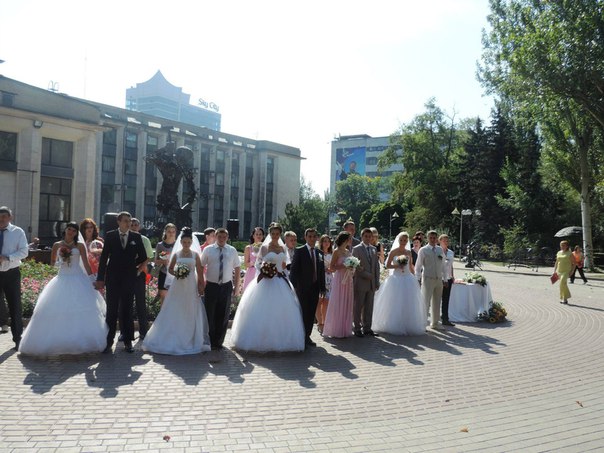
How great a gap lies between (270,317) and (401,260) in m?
3.56

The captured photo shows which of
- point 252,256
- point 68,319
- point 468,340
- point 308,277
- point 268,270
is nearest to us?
point 68,319

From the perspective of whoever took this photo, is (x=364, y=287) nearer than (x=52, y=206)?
Yes

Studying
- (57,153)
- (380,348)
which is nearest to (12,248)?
(380,348)

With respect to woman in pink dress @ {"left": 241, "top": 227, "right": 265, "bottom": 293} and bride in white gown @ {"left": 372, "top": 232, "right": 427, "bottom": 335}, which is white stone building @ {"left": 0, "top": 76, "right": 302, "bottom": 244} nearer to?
woman in pink dress @ {"left": 241, "top": 227, "right": 265, "bottom": 293}

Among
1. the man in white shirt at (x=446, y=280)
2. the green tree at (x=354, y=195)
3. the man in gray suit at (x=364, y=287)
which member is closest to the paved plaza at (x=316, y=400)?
the man in gray suit at (x=364, y=287)

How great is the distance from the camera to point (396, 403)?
6.38 metres

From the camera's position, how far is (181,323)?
868cm

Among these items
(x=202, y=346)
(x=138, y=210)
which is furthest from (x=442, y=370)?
(x=138, y=210)

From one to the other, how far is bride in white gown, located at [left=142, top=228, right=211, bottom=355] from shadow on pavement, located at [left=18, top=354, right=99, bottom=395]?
0.99 metres

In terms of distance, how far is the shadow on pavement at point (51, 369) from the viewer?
6623 millimetres

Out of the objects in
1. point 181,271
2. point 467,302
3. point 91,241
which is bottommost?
point 467,302

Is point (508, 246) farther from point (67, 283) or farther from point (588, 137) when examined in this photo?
point (67, 283)

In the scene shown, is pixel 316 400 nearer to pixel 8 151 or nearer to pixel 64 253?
pixel 64 253

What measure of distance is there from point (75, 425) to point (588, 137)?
36929mm
